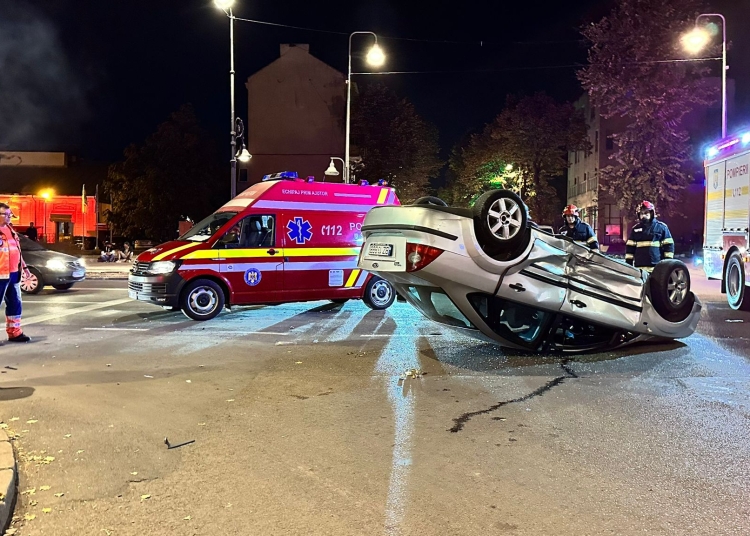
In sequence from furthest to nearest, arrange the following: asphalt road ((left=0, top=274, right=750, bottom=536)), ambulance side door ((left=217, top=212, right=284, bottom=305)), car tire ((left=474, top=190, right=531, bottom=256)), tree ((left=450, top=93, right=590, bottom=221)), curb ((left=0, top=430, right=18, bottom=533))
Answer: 1. tree ((left=450, top=93, right=590, bottom=221))
2. ambulance side door ((left=217, top=212, right=284, bottom=305))
3. car tire ((left=474, top=190, right=531, bottom=256))
4. asphalt road ((left=0, top=274, right=750, bottom=536))
5. curb ((left=0, top=430, right=18, bottom=533))

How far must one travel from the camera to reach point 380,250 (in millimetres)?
6805

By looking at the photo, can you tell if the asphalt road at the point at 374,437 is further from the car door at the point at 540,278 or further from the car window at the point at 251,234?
the car window at the point at 251,234

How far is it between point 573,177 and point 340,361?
58818 mm

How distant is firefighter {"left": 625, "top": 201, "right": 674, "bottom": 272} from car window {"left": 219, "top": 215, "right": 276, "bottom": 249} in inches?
232

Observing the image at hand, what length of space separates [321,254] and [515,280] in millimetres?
5244

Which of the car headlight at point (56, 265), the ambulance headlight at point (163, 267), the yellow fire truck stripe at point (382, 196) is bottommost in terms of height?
the car headlight at point (56, 265)

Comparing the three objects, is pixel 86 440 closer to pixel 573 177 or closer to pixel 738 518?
pixel 738 518

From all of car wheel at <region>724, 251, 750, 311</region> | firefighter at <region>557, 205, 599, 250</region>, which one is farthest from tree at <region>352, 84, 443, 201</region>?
firefighter at <region>557, 205, 599, 250</region>

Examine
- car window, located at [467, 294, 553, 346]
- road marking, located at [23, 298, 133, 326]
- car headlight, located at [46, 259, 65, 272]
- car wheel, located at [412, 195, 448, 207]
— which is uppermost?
car wheel, located at [412, 195, 448, 207]

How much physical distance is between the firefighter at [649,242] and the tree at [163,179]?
34914mm

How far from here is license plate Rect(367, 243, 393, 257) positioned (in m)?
6.67

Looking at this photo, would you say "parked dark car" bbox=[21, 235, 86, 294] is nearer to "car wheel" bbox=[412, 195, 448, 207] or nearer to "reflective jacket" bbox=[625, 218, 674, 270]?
"car wheel" bbox=[412, 195, 448, 207]

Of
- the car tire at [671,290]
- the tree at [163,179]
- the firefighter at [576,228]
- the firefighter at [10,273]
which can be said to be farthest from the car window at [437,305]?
the tree at [163,179]

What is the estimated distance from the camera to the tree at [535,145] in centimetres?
4622
